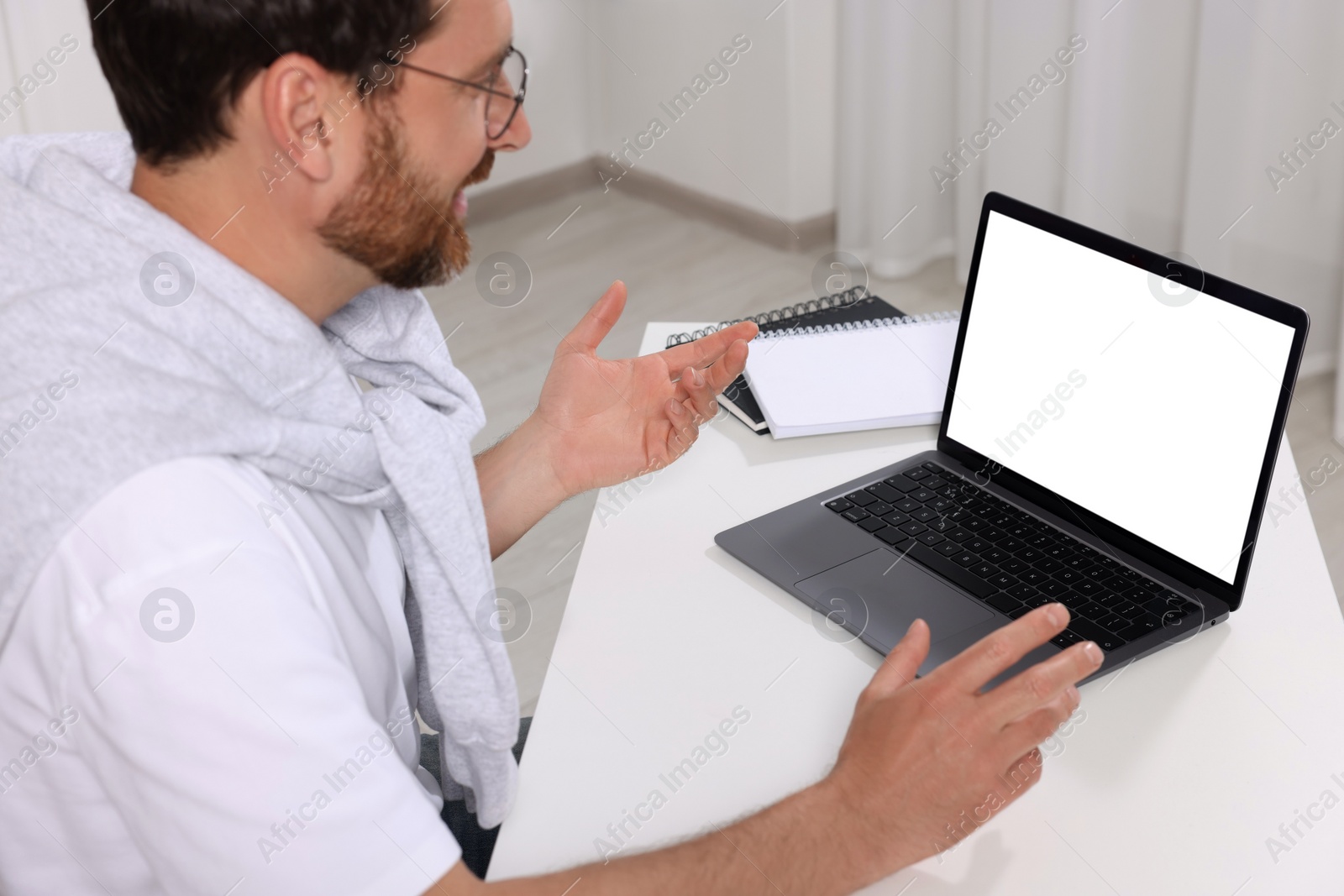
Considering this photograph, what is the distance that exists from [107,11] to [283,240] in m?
0.19

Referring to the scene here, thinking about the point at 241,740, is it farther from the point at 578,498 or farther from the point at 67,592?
the point at 578,498

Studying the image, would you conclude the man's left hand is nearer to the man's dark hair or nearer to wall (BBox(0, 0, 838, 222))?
the man's dark hair

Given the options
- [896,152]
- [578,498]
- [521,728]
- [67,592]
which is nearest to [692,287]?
[896,152]

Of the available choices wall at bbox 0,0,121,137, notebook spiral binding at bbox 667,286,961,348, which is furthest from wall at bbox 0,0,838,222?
notebook spiral binding at bbox 667,286,961,348

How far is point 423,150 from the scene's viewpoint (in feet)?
3.02

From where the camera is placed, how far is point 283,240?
0.89m

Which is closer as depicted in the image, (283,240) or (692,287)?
(283,240)

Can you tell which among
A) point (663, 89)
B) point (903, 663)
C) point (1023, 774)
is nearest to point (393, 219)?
point (903, 663)

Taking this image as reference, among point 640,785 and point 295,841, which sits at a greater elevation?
point 295,841

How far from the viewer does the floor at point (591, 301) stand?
7.65 ft

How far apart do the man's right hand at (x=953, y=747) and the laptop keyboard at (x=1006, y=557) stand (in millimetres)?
153

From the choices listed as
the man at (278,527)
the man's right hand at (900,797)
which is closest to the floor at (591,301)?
the man at (278,527)

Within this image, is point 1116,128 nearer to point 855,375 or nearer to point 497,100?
point 855,375

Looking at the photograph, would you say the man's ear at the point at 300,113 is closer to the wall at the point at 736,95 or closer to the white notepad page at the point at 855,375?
the white notepad page at the point at 855,375
